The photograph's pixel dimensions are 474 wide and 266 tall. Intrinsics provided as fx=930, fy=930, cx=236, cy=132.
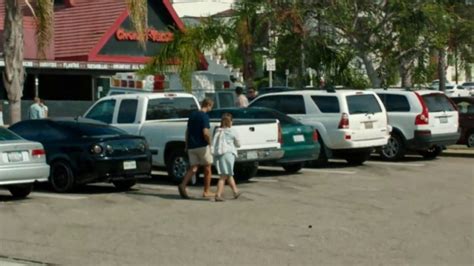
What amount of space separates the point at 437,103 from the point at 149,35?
21121mm

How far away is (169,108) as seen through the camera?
2006 cm

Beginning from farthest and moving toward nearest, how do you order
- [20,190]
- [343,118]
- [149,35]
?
[149,35] < [343,118] < [20,190]

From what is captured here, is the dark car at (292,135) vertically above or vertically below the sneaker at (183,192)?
above

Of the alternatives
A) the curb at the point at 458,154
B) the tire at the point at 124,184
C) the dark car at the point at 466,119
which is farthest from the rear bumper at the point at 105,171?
the dark car at the point at 466,119

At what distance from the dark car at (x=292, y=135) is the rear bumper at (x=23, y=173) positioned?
4.69 m

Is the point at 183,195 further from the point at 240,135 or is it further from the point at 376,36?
the point at 376,36

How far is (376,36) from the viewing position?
29.8 metres

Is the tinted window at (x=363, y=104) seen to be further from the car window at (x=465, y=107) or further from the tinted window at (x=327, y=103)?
the car window at (x=465, y=107)

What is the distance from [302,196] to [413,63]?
15.9 metres

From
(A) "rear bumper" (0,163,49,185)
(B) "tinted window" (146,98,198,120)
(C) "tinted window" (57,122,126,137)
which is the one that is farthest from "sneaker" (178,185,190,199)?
(B) "tinted window" (146,98,198,120)

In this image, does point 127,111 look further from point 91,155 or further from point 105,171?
point 105,171

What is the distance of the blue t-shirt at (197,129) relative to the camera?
15688mm

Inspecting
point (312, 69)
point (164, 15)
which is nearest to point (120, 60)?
point (164, 15)

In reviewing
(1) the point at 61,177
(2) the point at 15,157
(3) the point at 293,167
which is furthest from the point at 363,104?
(2) the point at 15,157
